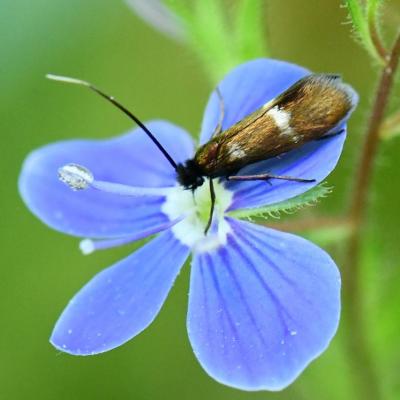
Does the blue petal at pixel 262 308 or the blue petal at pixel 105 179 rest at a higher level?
the blue petal at pixel 105 179

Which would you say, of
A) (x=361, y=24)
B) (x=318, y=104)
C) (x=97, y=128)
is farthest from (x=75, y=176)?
(x=97, y=128)

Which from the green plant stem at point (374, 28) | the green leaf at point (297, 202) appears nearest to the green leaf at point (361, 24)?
the green plant stem at point (374, 28)

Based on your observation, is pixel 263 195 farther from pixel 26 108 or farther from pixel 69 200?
pixel 26 108

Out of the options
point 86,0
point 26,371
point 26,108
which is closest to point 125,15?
point 86,0

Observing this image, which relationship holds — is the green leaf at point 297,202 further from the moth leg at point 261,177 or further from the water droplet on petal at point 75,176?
the water droplet on petal at point 75,176

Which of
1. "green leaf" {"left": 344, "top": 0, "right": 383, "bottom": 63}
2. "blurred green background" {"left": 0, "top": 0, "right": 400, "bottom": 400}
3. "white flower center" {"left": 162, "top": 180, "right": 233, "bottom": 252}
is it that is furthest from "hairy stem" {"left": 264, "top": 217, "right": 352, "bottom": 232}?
"blurred green background" {"left": 0, "top": 0, "right": 400, "bottom": 400}

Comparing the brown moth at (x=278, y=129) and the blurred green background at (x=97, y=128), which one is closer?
the brown moth at (x=278, y=129)
